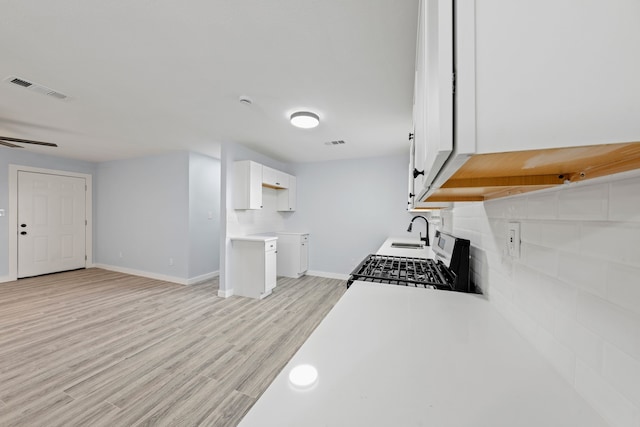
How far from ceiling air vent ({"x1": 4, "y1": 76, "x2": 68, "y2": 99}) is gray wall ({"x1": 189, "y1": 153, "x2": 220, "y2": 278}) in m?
2.10

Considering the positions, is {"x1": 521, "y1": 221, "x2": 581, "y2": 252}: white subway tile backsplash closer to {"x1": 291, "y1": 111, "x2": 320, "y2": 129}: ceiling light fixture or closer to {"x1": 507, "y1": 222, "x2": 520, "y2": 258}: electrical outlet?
{"x1": 507, "y1": 222, "x2": 520, "y2": 258}: electrical outlet

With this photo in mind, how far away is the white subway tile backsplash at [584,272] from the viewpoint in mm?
534

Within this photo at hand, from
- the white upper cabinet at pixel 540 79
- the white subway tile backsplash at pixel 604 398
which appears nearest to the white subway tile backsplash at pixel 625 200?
the white upper cabinet at pixel 540 79

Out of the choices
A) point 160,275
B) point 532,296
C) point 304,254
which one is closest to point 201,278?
point 160,275

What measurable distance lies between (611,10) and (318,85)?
2035mm

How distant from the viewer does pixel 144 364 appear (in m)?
2.02

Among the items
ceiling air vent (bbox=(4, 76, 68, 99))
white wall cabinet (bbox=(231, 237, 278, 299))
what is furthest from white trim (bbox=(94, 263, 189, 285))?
ceiling air vent (bbox=(4, 76, 68, 99))

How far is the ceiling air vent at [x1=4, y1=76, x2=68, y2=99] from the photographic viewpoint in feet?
6.74

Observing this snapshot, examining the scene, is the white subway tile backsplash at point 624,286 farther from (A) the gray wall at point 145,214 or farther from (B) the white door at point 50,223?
(B) the white door at point 50,223

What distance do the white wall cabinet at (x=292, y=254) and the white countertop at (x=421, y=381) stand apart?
381 cm

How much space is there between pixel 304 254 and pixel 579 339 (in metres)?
4.42

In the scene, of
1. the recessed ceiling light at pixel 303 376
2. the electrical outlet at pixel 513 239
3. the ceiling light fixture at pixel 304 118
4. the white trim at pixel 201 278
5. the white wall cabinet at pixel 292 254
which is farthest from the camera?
the white wall cabinet at pixel 292 254

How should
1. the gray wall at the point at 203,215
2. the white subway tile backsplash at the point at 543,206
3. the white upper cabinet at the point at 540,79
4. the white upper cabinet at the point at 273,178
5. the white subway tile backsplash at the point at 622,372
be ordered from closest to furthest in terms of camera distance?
the white upper cabinet at the point at 540,79, the white subway tile backsplash at the point at 622,372, the white subway tile backsplash at the point at 543,206, the white upper cabinet at the point at 273,178, the gray wall at the point at 203,215

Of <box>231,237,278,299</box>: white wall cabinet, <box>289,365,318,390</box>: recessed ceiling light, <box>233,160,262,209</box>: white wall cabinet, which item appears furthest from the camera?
<box>233,160,262,209</box>: white wall cabinet
